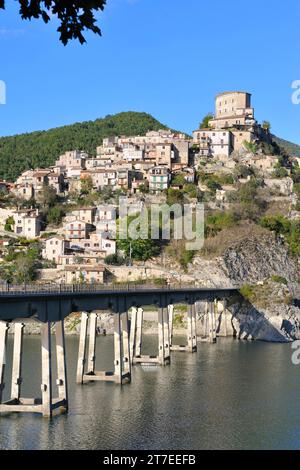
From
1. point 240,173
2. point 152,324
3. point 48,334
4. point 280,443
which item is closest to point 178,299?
point 152,324

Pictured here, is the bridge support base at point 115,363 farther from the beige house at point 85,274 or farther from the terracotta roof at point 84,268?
the terracotta roof at point 84,268

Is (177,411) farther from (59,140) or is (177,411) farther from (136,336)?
(59,140)

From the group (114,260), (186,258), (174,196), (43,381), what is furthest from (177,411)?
(174,196)

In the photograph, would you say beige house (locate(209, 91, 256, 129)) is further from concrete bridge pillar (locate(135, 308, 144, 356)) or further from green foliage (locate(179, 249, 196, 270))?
concrete bridge pillar (locate(135, 308, 144, 356))

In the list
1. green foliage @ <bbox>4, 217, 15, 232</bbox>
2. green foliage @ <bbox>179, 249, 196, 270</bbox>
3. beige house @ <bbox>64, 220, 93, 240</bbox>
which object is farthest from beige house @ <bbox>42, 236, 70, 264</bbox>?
green foliage @ <bbox>179, 249, 196, 270</bbox>

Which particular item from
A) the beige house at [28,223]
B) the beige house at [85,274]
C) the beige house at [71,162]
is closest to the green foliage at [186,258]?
the beige house at [85,274]

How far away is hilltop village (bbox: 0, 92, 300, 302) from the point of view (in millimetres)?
83500

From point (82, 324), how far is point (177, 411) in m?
10.6

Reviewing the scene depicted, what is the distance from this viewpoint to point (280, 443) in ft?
94.6

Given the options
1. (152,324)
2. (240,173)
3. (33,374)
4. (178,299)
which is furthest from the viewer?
(240,173)

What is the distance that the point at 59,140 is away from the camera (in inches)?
6093

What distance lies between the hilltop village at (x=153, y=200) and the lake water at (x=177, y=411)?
31212mm

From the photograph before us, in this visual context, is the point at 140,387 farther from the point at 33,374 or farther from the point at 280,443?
the point at 280,443

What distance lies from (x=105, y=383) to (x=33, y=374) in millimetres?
4959
